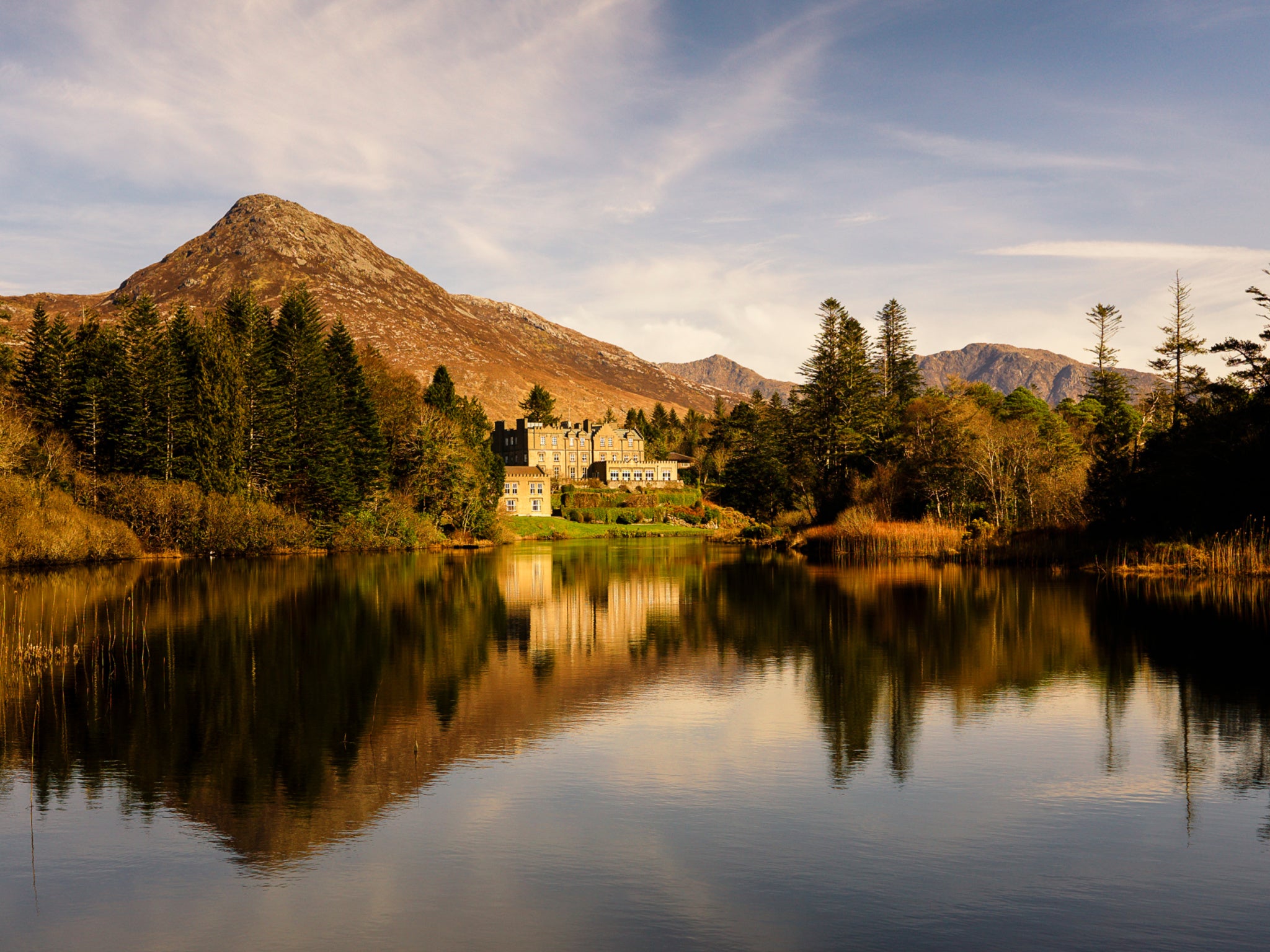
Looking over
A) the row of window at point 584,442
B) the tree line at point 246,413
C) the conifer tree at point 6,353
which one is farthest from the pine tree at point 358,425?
the row of window at point 584,442

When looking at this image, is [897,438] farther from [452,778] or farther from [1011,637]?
[452,778]

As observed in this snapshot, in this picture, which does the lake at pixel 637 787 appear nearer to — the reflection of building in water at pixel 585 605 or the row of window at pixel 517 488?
the reflection of building in water at pixel 585 605

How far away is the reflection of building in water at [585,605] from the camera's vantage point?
2647 cm

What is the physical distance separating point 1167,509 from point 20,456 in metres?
55.5

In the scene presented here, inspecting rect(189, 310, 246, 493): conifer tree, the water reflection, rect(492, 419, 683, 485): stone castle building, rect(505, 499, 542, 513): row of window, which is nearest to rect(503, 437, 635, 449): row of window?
rect(492, 419, 683, 485): stone castle building

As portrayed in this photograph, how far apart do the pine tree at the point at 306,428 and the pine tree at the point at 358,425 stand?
1591 millimetres

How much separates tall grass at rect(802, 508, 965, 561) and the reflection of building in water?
A: 16043 millimetres

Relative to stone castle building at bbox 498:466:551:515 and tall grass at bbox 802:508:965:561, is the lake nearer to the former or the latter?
tall grass at bbox 802:508:965:561

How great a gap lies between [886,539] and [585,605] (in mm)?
28919

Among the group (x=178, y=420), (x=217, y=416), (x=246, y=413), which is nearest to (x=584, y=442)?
(x=246, y=413)

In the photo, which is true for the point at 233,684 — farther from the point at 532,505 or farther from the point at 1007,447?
the point at 532,505

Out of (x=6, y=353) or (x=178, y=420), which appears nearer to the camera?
(x=6, y=353)

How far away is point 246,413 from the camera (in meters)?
67.4

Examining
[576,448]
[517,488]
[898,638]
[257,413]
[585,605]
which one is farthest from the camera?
[576,448]
